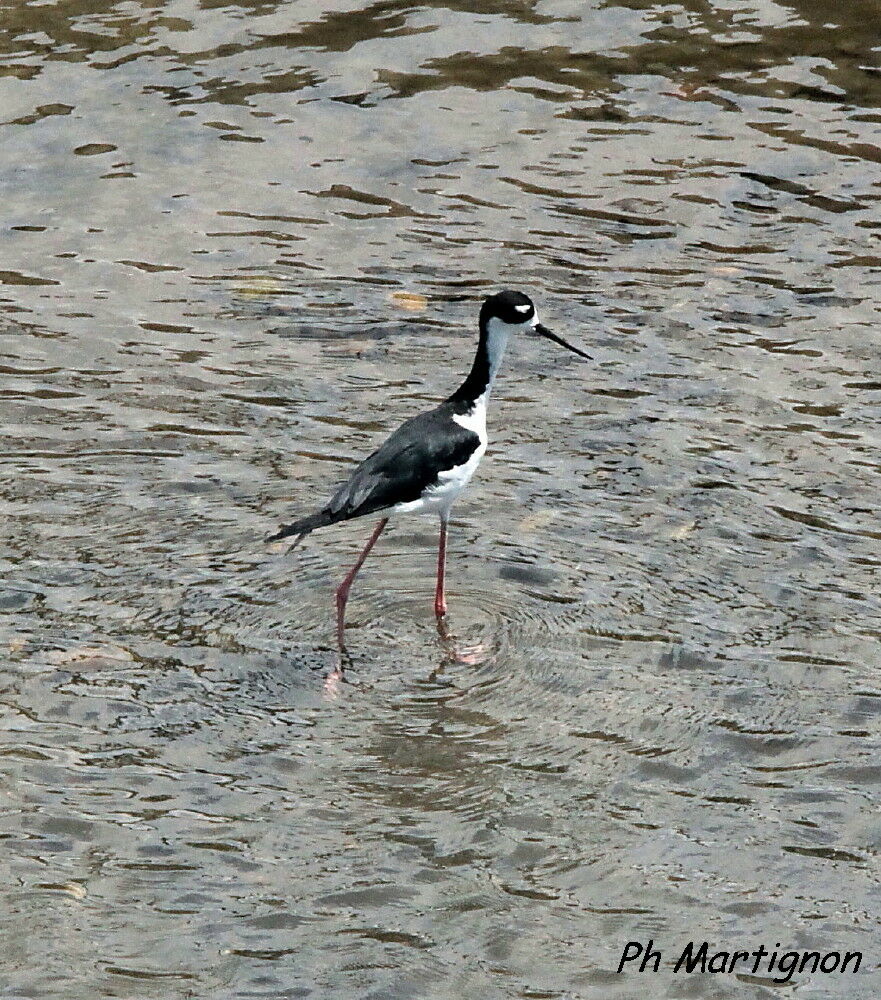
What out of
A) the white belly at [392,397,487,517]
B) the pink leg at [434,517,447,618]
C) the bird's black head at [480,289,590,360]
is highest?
the bird's black head at [480,289,590,360]

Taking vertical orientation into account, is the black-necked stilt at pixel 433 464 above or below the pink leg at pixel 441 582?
above

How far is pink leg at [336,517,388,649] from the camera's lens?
7.89 metres

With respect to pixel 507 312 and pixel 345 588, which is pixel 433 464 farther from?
pixel 507 312

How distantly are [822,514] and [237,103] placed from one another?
20.9 ft

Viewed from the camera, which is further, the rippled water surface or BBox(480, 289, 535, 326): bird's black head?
BBox(480, 289, 535, 326): bird's black head

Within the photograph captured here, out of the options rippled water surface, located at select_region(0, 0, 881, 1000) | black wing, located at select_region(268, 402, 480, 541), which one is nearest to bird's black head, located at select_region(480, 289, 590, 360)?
black wing, located at select_region(268, 402, 480, 541)

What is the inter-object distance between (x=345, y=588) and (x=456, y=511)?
1.09 m

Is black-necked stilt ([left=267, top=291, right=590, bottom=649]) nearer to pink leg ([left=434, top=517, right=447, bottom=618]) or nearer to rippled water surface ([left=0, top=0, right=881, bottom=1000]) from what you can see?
pink leg ([left=434, top=517, right=447, bottom=618])

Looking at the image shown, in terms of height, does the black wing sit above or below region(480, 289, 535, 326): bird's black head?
below

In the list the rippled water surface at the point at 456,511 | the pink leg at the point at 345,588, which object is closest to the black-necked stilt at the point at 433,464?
the pink leg at the point at 345,588

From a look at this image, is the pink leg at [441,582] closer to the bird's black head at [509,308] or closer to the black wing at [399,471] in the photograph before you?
the black wing at [399,471]

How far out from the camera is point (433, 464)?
791cm

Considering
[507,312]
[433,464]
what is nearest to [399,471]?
[433,464]

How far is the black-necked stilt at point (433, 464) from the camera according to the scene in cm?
784
